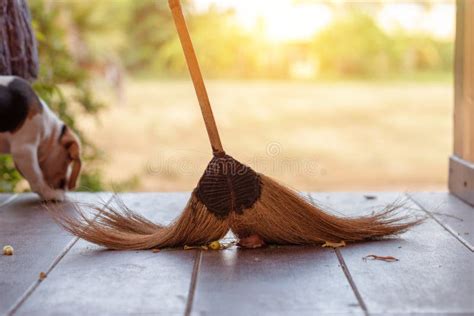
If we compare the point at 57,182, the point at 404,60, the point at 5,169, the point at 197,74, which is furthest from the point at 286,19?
the point at 197,74

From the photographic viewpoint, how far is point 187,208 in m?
2.31

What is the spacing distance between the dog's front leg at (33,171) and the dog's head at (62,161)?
0.05 meters

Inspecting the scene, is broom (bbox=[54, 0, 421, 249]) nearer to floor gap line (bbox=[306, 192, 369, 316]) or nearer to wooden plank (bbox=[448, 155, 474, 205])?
floor gap line (bbox=[306, 192, 369, 316])

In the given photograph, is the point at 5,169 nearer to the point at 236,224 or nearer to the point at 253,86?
the point at 236,224

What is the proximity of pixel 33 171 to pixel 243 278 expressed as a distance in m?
1.25

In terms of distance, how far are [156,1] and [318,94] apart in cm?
207

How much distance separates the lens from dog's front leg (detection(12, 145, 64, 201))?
9.50ft

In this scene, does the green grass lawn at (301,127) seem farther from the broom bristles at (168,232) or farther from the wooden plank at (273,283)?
the wooden plank at (273,283)

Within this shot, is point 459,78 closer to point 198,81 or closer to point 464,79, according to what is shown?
point 464,79

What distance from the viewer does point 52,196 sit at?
9.98ft

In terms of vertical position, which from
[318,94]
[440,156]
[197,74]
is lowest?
[440,156]

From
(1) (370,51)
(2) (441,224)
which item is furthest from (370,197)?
(1) (370,51)

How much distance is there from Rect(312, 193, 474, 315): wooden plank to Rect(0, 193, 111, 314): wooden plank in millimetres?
842

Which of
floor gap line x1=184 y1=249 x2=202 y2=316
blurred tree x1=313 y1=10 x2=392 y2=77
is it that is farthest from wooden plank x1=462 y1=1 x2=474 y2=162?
blurred tree x1=313 y1=10 x2=392 y2=77
